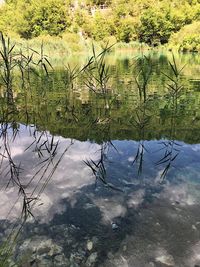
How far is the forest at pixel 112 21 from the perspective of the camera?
197ft

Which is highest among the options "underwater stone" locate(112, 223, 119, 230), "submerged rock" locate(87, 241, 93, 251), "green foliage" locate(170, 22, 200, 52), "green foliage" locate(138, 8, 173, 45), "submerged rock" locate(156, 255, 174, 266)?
"green foliage" locate(138, 8, 173, 45)

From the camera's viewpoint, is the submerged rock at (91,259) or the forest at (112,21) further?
the forest at (112,21)

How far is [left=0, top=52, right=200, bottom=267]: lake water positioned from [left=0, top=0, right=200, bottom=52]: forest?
51.9m

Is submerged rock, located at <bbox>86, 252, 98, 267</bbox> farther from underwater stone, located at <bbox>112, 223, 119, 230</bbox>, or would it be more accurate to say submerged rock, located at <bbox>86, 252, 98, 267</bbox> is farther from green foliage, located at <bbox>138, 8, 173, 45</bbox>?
green foliage, located at <bbox>138, 8, 173, 45</bbox>

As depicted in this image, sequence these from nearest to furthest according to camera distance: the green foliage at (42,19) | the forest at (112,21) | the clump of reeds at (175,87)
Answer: the clump of reeds at (175,87) → the forest at (112,21) → the green foliage at (42,19)

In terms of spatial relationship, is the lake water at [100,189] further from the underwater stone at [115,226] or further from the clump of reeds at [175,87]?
the clump of reeds at [175,87]

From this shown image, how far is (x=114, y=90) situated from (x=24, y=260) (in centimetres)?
905

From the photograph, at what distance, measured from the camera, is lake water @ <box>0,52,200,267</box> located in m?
2.90

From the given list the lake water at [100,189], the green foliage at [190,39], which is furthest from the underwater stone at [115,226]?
the green foliage at [190,39]

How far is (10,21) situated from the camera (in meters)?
72.6

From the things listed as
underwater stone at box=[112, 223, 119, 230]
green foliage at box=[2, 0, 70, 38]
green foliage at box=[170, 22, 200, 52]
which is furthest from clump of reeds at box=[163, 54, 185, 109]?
green foliage at box=[2, 0, 70, 38]

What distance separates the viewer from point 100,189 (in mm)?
4086

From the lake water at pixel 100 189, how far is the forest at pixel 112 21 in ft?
170

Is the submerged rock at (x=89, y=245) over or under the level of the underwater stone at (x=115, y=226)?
under
